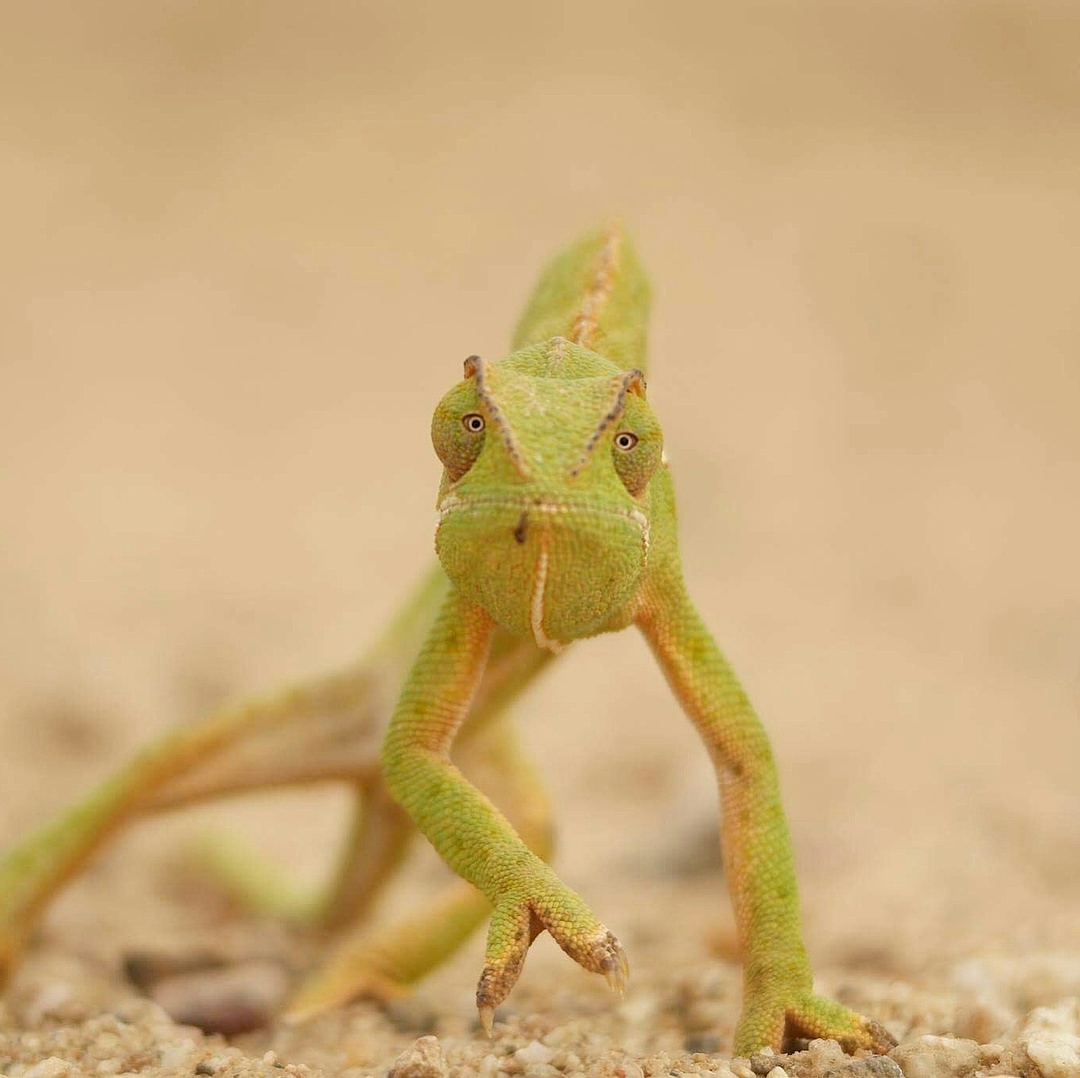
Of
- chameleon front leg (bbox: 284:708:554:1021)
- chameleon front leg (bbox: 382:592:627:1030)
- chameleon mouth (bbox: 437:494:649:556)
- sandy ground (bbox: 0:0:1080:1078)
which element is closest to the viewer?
chameleon mouth (bbox: 437:494:649:556)

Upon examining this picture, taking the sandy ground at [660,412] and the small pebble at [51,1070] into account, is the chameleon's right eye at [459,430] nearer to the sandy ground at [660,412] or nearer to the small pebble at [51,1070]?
the sandy ground at [660,412]

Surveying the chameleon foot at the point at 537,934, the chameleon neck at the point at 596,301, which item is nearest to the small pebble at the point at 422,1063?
the chameleon foot at the point at 537,934

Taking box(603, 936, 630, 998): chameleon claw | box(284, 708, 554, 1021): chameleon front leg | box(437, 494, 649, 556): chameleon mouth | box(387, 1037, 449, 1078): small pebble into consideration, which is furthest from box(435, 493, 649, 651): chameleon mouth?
box(284, 708, 554, 1021): chameleon front leg

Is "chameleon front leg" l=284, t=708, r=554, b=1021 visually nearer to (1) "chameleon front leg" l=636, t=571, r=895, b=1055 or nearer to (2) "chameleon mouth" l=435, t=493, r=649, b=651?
(1) "chameleon front leg" l=636, t=571, r=895, b=1055

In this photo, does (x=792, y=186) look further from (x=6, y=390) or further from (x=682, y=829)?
(x=682, y=829)

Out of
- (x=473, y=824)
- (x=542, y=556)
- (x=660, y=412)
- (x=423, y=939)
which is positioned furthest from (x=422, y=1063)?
(x=660, y=412)

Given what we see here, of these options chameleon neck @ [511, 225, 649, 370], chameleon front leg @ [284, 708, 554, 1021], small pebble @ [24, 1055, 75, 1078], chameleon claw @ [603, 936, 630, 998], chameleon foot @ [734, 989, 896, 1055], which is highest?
chameleon neck @ [511, 225, 649, 370]

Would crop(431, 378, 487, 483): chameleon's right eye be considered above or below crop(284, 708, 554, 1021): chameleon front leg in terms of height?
above
